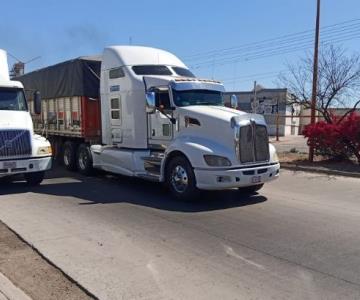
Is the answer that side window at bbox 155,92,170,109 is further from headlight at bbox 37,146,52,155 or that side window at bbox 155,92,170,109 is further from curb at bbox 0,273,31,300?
curb at bbox 0,273,31,300

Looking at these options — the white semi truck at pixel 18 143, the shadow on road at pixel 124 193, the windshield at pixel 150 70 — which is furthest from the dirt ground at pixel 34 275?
the windshield at pixel 150 70

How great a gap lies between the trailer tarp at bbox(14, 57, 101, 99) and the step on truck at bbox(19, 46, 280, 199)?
3 centimetres

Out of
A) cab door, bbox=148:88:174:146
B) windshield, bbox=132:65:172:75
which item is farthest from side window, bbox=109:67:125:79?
cab door, bbox=148:88:174:146

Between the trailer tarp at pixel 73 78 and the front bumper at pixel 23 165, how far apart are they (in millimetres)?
3042

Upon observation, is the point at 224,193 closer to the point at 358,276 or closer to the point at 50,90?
the point at 358,276

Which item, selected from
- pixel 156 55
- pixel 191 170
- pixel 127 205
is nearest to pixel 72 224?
pixel 127 205

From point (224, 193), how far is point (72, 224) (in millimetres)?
4147

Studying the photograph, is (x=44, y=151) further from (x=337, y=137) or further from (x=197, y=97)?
(x=337, y=137)

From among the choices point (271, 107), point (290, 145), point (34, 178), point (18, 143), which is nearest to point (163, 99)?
point (18, 143)

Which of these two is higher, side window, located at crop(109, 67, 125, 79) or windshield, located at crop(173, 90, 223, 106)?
side window, located at crop(109, 67, 125, 79)

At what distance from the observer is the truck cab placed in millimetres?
9781

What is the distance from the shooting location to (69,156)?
15.6m

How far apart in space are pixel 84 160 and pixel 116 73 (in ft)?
10.4

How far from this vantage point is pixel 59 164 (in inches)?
668
